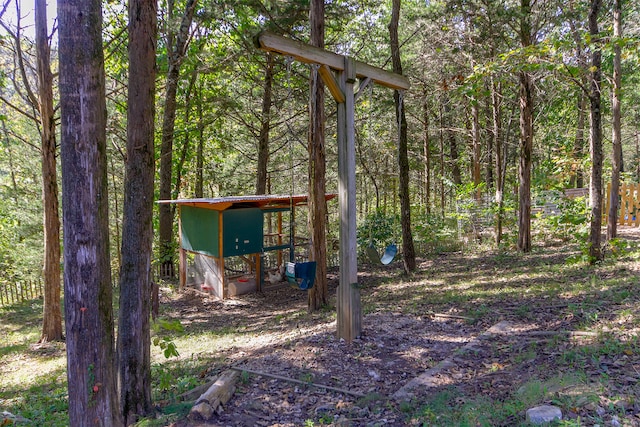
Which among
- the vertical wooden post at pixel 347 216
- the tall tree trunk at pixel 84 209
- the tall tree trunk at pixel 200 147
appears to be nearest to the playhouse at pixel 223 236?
the tall tree trunk at pixel 200 147

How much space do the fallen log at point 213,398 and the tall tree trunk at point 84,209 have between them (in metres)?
1.00

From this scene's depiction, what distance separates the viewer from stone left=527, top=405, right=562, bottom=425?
2799 millimetres

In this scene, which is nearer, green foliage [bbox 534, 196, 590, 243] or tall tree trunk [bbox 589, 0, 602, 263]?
tall tree trunk [bbox 589, 0, 602, 263]

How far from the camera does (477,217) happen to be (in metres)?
14.8

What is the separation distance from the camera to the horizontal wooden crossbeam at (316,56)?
466 centimetres

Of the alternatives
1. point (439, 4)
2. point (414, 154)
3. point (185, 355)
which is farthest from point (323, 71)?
point (414, 154)

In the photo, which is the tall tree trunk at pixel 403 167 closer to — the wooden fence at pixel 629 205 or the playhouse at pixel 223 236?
the playhouse at pixel 223 236

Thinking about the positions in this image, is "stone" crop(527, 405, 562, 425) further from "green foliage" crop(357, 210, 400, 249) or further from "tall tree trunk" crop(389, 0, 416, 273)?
"green foliage" crop(357, 210, 400, 249)

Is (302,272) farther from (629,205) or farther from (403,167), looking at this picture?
(629,205)

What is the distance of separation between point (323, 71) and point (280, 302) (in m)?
6.58

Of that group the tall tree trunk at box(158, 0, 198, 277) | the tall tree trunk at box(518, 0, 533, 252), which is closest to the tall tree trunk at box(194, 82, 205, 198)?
the tall tree trunk at box(158, 0, 198, 277)

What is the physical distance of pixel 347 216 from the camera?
5.53 meters

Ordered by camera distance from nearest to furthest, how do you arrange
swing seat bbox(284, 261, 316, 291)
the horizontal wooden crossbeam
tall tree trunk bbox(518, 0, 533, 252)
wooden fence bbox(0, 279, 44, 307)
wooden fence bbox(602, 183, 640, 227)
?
the horizontal wooden crossbeam → swing seat bbox(284, 261, 316, 291) → tall tree trunk bbox(518, 0, 533, 252) → wooden fence bbox(0, 279, 44, 307) → wooden fence bbox(602, 183, 640, 227)

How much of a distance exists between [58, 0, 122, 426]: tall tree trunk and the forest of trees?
0.04 m
